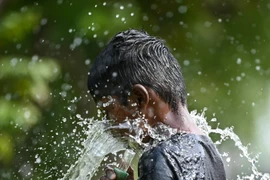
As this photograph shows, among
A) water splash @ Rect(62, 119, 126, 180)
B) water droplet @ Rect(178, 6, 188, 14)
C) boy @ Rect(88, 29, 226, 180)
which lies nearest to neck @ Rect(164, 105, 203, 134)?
boy @ Rect(88, 29, 226, 180)

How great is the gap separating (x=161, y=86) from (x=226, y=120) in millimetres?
4359

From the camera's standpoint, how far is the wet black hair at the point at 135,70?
2.54 m

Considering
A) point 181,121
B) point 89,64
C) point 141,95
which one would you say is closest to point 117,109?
point 141,95

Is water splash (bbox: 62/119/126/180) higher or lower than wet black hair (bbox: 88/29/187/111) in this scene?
lower

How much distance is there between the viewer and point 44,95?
6.04 m

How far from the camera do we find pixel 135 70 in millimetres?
2553

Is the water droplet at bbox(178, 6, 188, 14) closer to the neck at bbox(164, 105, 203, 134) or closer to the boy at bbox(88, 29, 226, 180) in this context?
the boy at bbox(88, 29, 226, 180)

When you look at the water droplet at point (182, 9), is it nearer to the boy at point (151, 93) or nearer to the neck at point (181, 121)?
the boy at point (151, 93)

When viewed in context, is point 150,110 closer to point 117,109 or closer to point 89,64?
point 117,109

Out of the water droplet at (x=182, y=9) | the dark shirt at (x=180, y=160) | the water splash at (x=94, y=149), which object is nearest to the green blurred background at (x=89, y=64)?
the water droplet at (x=182, y=9)

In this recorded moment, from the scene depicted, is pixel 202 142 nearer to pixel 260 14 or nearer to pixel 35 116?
pixel 35 116

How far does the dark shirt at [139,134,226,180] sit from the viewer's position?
2332 millimetres

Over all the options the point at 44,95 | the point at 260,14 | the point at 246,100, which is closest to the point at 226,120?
the point at 246,100

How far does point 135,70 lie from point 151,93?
0.31 feet
